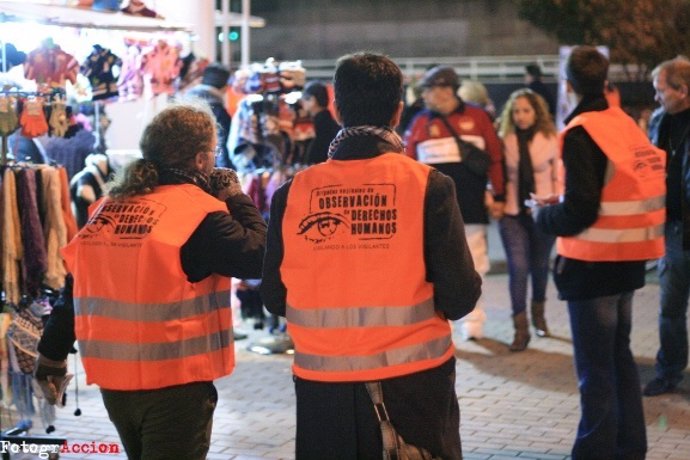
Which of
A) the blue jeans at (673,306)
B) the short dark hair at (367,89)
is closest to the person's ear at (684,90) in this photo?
the blue jeans at (673,306)

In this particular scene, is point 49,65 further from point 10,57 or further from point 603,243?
point 603,243

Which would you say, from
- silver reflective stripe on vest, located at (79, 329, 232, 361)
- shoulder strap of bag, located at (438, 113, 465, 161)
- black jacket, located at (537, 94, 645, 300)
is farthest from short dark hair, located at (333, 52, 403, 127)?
shoulder strap of bag, located at (438, 113, 465, 161)

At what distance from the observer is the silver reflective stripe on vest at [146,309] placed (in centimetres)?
408

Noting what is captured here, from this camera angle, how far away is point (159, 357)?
4.08 meters

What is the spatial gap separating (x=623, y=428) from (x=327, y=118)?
4097 millimetres

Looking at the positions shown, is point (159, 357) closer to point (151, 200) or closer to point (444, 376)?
point (151, 200)

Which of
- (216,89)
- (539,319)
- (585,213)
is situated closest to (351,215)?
(585,213)

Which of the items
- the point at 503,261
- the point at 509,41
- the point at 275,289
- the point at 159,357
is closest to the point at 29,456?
the point at 159,357

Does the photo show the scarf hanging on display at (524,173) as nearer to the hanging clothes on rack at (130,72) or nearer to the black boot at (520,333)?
the black boot at (520,333)

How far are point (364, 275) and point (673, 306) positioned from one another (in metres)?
4.32

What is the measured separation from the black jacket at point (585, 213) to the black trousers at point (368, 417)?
2043 millimetres

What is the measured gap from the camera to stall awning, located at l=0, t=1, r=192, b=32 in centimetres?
672

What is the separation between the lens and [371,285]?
362 centimetres

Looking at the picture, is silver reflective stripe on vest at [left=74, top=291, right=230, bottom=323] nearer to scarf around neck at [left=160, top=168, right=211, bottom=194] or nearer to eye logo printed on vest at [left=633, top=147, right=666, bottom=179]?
scarf around neck at [left=160, top=168, right=211, bottom=194]
